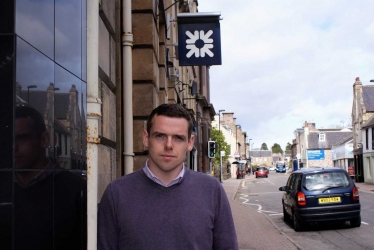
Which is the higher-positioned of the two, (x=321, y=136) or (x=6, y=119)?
(x=321, y=136)

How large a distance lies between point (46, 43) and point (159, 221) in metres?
1.18

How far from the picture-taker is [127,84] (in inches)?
226

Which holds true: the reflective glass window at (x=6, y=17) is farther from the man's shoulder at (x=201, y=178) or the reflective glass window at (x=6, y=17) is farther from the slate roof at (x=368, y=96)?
the slate roof at (x=368, y=96)

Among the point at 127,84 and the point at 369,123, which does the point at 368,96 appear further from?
the point at 127,84

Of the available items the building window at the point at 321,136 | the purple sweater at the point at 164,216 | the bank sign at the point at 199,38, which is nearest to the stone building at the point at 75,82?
the purple sweater at the point at 164,216

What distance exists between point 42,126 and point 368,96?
55569mm

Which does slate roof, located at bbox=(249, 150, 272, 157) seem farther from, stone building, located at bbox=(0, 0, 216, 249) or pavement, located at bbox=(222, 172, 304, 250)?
stone building, located at bbox=(0, 0, 216, 249)

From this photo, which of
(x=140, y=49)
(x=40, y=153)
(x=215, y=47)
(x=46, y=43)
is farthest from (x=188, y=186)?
(x=215, y=47)

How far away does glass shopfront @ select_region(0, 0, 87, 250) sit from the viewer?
7.86 feet

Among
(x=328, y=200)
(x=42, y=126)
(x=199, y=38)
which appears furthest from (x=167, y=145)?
(x=328, y=200)

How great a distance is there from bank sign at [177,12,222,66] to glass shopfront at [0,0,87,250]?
677 centimetres

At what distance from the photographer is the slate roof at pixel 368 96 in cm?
5278

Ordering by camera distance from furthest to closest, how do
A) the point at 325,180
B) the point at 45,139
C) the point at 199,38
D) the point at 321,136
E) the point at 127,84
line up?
the point at 321,136
the point at 325,180
the point at 199,38
the point at 127,84
the point at 45,139

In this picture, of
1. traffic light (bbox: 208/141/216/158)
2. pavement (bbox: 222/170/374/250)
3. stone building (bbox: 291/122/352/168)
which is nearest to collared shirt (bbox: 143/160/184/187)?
pavement (bbox: 222/170/374/250)
